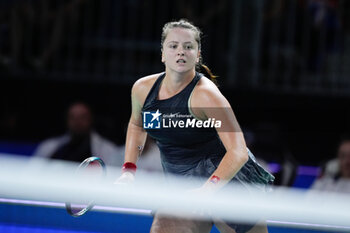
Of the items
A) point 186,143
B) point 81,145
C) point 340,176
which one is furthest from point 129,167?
point 81,145

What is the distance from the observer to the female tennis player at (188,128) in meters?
2.78

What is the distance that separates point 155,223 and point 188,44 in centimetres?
77

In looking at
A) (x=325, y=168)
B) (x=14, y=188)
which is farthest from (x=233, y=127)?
(x=325, y=168)

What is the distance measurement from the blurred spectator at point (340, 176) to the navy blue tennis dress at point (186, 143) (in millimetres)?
2025

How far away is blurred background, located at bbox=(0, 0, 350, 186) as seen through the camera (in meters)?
6.50

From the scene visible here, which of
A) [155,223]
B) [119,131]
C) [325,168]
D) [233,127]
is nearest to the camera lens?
[233,127]

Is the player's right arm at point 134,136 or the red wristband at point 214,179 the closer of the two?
the red wristband at point 214,179

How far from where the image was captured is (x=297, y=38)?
6.64 meters

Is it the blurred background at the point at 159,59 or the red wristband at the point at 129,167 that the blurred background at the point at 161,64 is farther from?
the red wristband at the point at 129,167

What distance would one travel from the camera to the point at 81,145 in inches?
222

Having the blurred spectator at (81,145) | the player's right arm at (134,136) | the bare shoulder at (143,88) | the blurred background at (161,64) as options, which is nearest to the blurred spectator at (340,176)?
the blurred background at (161,64)

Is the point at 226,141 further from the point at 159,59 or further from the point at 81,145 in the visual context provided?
the point at 159,59

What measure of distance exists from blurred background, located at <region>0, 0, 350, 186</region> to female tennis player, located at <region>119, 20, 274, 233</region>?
3.36m

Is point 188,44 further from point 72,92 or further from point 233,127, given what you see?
point 72,92
